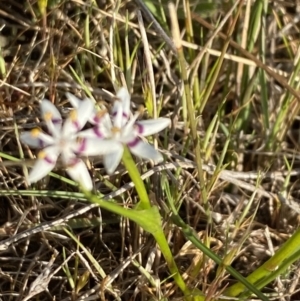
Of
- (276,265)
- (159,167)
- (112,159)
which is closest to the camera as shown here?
(112,159)

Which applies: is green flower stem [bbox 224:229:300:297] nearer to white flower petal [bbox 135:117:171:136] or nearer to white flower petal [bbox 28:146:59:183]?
white flower petal [bbox 135:117:171:136]

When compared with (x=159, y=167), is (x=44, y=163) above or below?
above

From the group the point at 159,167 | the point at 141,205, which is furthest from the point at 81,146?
the point at 159,167

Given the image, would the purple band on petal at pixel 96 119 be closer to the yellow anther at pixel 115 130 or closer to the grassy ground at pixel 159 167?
the yellow anther at pixel 115 130

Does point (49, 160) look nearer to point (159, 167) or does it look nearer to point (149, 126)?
point (149, 126)

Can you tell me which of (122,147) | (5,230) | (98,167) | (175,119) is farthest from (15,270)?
(122,147)

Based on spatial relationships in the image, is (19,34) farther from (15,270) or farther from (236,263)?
(236,263)
